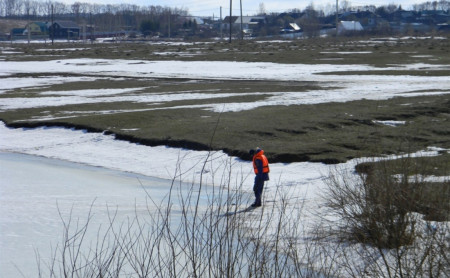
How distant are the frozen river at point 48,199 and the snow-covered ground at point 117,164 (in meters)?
0.03

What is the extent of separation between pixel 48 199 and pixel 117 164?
600 cm

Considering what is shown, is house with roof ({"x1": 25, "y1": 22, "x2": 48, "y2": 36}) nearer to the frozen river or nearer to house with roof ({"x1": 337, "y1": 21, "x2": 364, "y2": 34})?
house with roof ({"x1": 337, "y1": 21, "x2": 364, "y2": 34})

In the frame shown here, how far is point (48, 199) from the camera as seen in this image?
58.0 ft

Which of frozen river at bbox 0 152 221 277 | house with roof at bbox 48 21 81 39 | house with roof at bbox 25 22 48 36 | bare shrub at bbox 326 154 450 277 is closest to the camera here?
bare shrub at bbox 326 154 450 277

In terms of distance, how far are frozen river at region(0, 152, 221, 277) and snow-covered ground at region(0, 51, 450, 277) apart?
0.09 ft

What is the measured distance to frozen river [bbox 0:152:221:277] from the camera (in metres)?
12.8

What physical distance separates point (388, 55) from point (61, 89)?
122 ft

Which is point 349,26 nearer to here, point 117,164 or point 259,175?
point 117,164

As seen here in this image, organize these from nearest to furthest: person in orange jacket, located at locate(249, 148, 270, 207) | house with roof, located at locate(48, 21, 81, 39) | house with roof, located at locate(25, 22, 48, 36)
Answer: person in orange jacket, located at locate(249, 148, 270, 207) → house with roof, located at locate(48, 21, 81, 39) → house with roof, located at locate(25, 22, 48, 36)

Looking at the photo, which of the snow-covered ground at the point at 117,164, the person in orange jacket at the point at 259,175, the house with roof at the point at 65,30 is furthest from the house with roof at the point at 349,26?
the person in orange jacket at the point at 259,175

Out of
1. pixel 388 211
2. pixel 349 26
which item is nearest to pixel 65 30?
pixel 349 26

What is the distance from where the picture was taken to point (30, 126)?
99.1 feet

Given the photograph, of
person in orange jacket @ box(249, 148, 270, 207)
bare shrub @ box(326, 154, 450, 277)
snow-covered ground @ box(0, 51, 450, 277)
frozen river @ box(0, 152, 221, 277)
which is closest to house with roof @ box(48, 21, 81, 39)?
snow-covered ground @ box(0, 51, 450, 277)

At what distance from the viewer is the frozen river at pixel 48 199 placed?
12797 mm
